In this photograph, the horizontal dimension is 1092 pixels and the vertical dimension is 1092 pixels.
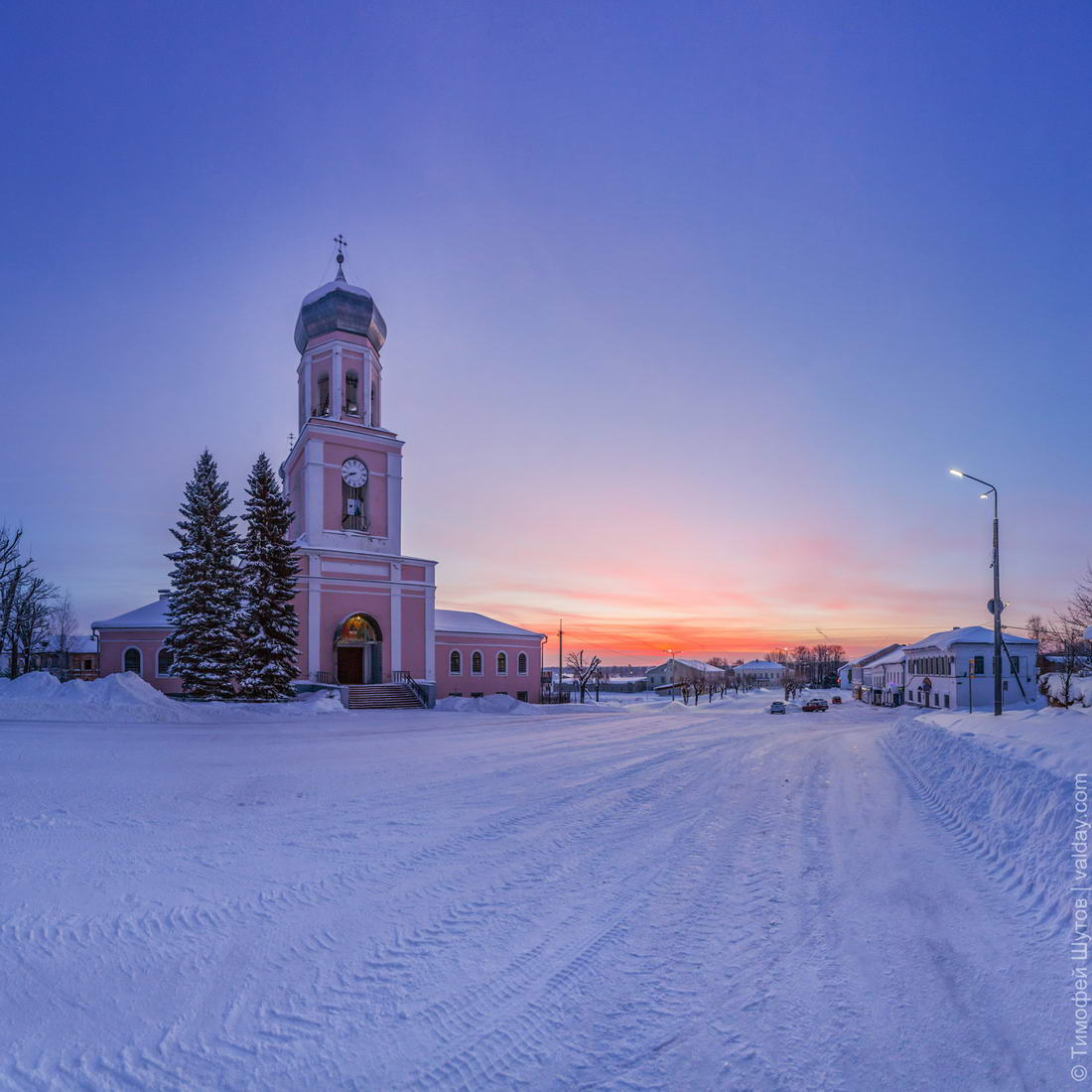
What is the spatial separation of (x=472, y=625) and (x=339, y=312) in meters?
19.9

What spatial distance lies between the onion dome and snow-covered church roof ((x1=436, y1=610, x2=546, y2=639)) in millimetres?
17023

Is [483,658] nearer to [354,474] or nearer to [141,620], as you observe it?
[354,474]

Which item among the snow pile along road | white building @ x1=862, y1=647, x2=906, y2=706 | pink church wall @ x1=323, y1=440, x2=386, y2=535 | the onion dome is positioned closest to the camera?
the snow pile along road

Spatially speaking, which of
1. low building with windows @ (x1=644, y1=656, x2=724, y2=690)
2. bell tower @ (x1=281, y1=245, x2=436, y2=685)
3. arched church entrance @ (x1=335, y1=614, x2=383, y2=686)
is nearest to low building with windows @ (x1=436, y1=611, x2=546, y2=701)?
bell tower @ (x1=281, y1=245, x2=436, y2=685)

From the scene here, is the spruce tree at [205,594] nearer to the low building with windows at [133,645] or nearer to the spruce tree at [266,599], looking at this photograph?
the spruce tree at [266,599]

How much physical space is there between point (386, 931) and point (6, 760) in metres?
9.95

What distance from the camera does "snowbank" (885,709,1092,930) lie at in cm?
580

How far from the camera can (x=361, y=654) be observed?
112ft

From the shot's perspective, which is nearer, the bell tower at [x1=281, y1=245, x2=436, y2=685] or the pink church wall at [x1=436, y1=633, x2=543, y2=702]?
the bell tower at [x1=281, y1=245, x2=436, y2=685]

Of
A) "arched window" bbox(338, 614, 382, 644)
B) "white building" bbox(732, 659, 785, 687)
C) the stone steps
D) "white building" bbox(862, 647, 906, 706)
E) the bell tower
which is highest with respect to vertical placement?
the bell tower

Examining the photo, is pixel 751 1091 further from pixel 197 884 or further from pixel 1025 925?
pixel 197 884

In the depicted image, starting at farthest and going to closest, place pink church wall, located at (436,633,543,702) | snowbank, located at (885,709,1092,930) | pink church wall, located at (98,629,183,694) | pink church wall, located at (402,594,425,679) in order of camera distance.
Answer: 1. pink church wall, located at (436,633,543,702)
2. pink church wall, located at (402,594,425,679)
3. pink church wall, located at (98,629,183,694)
4. snowbank, located at (885,709,1092,930)

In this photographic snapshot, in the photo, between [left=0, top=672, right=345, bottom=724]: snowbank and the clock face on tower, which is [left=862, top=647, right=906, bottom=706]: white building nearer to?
the clock face on tower

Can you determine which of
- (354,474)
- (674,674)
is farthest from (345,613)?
(674,674)
